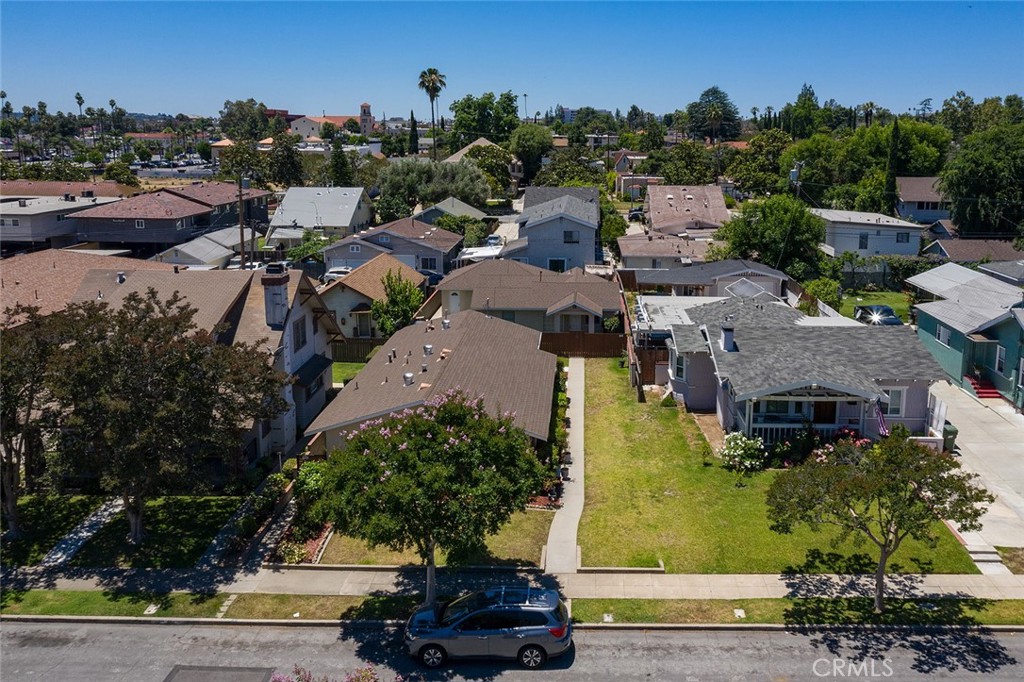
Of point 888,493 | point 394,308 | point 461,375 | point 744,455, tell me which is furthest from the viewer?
point 394,308

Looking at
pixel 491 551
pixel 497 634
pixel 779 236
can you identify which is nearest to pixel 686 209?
pixel 779 236

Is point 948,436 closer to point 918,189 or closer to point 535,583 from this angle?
point 535,583

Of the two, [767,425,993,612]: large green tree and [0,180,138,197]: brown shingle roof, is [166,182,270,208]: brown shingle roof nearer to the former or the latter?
[0,180,138,197]: brown shingle roof

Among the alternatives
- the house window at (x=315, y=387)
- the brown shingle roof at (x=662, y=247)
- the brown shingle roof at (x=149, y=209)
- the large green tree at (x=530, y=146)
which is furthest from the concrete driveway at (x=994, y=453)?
the large green tree at (x=530, y=146)

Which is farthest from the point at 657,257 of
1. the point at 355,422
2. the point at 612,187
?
the point at 612,187

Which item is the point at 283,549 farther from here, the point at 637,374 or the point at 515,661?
the point at 637,374

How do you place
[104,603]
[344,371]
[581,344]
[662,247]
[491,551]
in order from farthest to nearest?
[662,247] → [581,344] → [344,371] → [491,551] → [104,603]

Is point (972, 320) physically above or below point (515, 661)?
above
